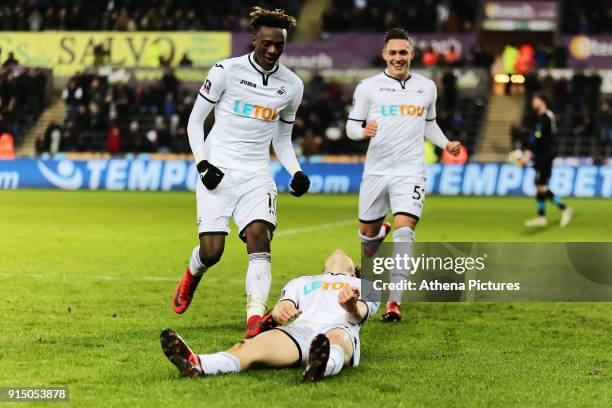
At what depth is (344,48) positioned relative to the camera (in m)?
36.1

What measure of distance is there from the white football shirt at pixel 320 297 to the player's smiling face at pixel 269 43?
1.78 meters

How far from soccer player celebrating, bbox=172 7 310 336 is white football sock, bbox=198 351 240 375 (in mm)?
1599

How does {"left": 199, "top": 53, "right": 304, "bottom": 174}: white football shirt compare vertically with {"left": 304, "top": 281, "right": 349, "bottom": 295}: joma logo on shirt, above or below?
above

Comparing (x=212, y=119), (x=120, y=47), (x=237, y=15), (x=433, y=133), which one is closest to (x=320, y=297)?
(x=433, y=133)

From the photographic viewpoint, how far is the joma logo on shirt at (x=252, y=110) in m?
8.40

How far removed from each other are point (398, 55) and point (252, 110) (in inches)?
80.4

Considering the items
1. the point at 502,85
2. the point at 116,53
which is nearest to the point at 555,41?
the point at 502,85

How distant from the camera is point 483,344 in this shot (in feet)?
26.9

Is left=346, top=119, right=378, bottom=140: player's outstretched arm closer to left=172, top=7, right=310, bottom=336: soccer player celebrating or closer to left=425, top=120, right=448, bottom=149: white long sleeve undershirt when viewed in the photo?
left=425, top=120, right=448, bottom=149: white long sleeve undershirt

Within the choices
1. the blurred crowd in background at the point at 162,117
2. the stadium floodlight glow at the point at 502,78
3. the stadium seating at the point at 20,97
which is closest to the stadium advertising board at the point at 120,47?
the stadium seating at the point at 20,97

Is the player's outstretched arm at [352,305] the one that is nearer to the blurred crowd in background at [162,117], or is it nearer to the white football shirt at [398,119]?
the white football shirt at [398,119]

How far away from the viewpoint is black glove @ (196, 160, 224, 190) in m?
8.08

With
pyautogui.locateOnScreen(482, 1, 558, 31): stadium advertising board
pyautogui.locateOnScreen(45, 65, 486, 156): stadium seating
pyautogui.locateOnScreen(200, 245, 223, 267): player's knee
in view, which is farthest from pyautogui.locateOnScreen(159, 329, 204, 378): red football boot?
pyautogui.locateOnScreen(482, 1, 558, 31): stadium advertising board

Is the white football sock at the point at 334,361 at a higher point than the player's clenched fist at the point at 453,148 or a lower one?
lower
